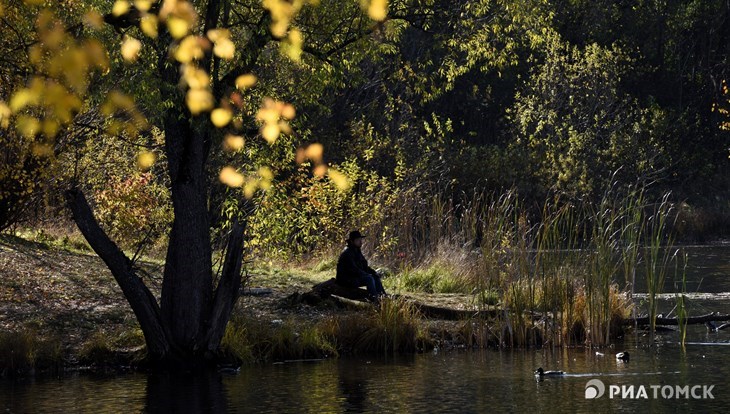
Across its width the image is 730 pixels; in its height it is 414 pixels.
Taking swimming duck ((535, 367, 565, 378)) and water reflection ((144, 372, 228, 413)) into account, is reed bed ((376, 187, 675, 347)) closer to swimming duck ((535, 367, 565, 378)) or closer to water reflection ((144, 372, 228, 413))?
swimming duck ((535, 367, 565, 378))

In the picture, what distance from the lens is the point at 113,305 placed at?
18.4m

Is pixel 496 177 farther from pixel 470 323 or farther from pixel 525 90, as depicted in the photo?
pixel 470 323

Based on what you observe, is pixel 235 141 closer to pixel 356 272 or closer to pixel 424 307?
pixel 356 272

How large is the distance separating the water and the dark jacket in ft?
9.13

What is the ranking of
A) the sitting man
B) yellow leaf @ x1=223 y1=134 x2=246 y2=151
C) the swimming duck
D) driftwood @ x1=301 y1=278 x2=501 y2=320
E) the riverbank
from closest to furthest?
yellow leaf @ x1=223 y1=134 x2=246 y2=151, the swimming duck, the riverbank, driftwood @ x1=301 y1=278 x2=501 y2=320, the sitting man

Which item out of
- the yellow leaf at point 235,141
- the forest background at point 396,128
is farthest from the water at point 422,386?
the yellow leaf at point 235,141

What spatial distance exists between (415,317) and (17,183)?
832cm

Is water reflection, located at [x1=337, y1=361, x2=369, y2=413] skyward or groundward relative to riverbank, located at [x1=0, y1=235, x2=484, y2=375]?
groundward

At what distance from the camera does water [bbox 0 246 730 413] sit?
1199 cm

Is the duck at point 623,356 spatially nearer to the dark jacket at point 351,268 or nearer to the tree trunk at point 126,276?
the dark jacket at point 351,268

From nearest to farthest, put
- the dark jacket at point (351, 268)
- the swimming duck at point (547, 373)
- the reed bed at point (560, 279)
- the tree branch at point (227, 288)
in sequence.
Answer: the swimming duck at point (547, 373), the tree branch at point (227, 288), the reed bed at point (560, 279), the dark jacket at point (351, 268)

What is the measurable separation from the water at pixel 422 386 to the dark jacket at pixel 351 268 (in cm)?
278

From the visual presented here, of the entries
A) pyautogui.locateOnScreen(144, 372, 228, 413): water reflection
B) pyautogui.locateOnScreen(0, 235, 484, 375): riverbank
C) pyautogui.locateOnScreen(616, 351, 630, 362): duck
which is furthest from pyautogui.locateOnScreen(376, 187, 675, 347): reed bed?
pyautogui.locateOnScreen(144, 372, 228, 413): water reflection

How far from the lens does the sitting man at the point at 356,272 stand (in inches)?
731
